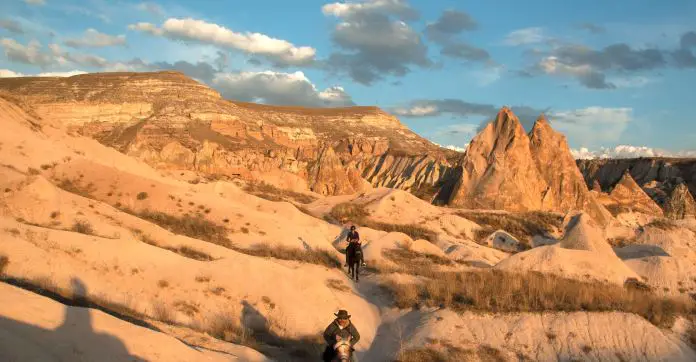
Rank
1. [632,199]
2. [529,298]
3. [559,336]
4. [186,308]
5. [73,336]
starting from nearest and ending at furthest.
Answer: [73,336] → [186,308] → [559,336] → [529,298] → [632,199]

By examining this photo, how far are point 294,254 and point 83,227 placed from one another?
744cm

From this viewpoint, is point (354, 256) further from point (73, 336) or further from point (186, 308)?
point (73, 336)

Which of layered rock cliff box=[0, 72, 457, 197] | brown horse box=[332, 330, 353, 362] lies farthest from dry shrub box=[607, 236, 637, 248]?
brown horse box=[332, 330, 353, 362]

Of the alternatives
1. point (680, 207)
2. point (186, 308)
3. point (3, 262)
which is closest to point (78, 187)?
point (3, 262)

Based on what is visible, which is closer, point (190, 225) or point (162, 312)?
point (162, 312)

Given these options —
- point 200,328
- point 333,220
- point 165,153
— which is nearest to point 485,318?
point 200,328

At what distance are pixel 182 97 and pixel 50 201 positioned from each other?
110 meters

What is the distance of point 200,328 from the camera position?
36.3 ft

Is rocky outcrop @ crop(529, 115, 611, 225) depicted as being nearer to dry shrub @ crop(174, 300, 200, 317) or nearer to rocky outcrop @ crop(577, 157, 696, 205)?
rocky outcrop @ crop(577, 157, 696, 205)

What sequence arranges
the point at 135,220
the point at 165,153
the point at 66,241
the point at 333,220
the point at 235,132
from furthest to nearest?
the point at 235,132 → the point at 165,153 → the point at 333,220 → the point at 135,220 → the point at 66,241

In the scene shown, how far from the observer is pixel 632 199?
64.3 meters

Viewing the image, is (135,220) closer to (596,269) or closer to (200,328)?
(200,328)

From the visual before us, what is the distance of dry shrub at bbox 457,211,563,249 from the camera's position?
1636 inches

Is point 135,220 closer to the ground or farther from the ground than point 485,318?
farther from the ground
